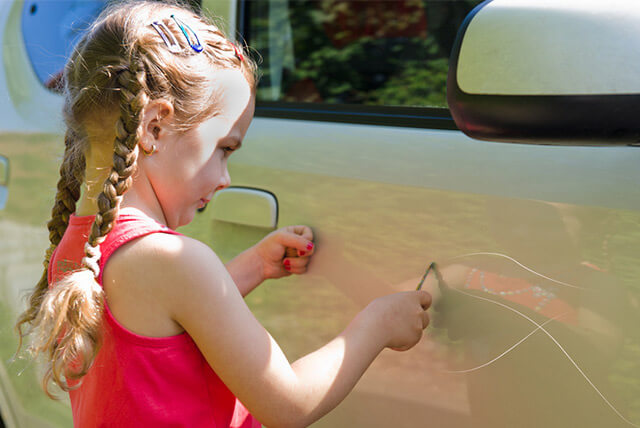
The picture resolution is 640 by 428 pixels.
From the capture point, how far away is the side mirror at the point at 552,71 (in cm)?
83

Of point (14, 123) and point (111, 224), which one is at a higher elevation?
point (111, 224)

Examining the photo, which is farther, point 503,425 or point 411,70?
point 411,70

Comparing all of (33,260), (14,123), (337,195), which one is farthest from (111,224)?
(14,123)

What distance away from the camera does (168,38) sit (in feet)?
3.61

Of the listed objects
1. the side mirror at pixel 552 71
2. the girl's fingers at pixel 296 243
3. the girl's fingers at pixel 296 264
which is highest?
the side mirror at pixel 552 71

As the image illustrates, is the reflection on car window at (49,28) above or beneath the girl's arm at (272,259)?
above

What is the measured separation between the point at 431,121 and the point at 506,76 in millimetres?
447

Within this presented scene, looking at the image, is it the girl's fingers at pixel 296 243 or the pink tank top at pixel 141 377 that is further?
the girl's fingers at pixel 296 243

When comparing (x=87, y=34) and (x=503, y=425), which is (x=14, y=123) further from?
(x=503, y=425)

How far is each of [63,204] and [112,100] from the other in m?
0.29

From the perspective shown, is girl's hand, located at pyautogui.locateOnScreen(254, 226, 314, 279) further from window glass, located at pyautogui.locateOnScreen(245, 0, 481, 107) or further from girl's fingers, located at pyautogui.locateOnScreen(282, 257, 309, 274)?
window glass, located at pyautogui.locateOnScreen(245, 0, 481, 107)

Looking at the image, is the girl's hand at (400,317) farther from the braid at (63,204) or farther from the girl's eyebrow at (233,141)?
the braid at (63,204)

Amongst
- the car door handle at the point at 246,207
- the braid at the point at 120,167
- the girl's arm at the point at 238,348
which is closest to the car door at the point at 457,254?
the car door handle at the point at 246,207

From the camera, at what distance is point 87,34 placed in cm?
119
